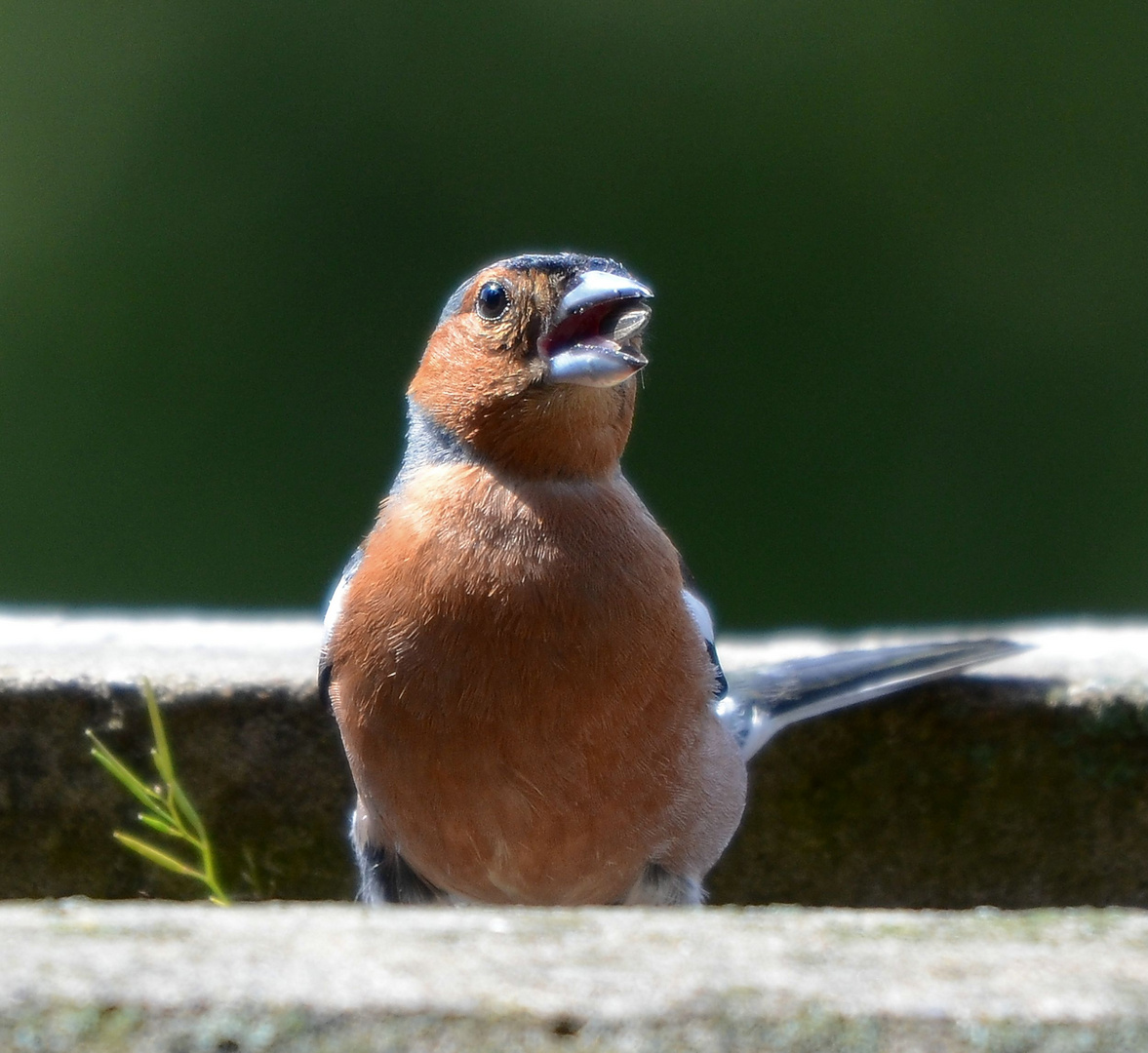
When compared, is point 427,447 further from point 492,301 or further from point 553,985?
point 553,985

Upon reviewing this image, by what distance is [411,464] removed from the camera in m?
2.49

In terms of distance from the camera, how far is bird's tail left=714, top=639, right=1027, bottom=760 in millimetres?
2449

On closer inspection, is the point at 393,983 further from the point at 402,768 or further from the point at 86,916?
the point at 402,768

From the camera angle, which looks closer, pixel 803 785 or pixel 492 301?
pixel 492 301

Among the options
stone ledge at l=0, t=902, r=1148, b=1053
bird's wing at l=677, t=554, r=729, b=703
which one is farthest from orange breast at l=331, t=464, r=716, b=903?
stone ledge at l=0, t=902, r=1148, b=1053

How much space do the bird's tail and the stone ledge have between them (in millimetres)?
1473

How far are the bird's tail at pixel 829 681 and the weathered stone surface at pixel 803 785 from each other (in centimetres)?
4

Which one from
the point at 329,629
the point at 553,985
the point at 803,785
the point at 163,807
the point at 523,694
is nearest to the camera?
the point at 553,985

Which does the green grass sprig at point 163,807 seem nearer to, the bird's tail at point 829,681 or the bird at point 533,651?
the bird at point 533,651

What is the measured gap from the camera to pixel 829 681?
2539 millimetres

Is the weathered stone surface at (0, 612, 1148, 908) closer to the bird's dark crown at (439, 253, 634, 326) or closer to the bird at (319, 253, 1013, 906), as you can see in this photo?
the bird at (319, 253, 1013, 906)

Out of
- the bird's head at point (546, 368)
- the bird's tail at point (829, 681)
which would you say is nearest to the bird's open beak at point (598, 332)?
the bird's head at point (546, 368)

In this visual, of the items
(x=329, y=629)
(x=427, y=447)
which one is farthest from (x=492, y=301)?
(x=329, y=629)

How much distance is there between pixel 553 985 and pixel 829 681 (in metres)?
1.73
